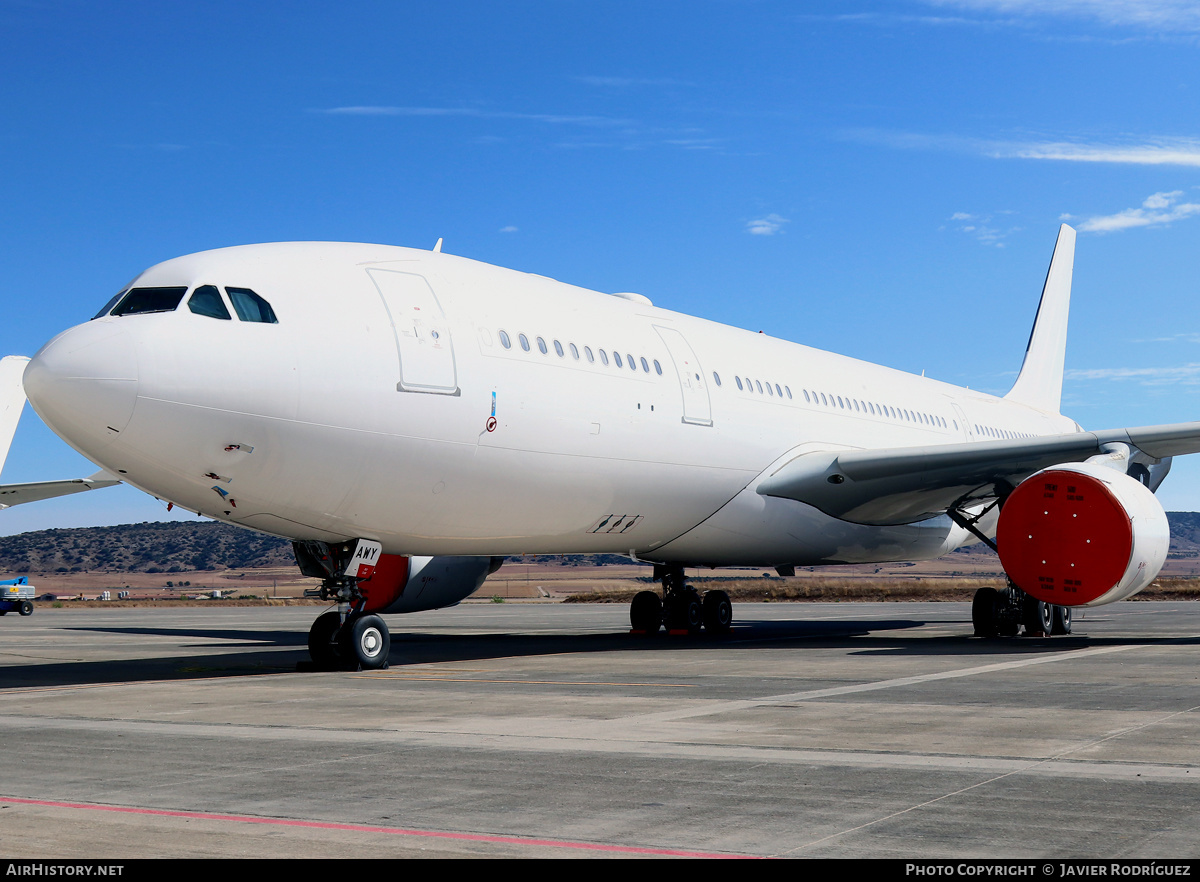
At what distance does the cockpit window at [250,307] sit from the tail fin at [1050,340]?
21501 mm

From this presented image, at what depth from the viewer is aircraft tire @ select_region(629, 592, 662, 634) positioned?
19.7m

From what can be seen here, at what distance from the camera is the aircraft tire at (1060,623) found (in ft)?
59.4

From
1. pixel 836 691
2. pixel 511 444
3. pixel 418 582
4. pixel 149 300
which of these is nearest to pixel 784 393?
pixel 418 582

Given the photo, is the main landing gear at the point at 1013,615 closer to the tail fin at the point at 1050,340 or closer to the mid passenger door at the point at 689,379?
the mid passenger door at the point at 689,379

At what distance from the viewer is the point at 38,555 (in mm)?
144500

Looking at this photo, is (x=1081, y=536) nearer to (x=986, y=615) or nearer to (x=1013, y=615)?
(x=1013, y=615)

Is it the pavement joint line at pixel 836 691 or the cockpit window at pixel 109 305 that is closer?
the pavement joint line at pixel 836 691

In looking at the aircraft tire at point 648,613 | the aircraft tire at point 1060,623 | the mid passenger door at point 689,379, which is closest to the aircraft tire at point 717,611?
the aircraft tire at point 648,613

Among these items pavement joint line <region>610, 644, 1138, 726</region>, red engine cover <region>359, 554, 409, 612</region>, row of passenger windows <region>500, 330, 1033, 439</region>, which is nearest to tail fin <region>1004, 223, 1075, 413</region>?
row of passenger windows <region>500, 330, 1033, 439</region>

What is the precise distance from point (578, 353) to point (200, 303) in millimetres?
4366

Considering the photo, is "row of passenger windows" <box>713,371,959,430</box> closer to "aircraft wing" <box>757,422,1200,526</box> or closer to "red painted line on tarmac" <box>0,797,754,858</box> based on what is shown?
"aircraft wing" <box>757,422,1200,526</box>

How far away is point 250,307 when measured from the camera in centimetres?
1053

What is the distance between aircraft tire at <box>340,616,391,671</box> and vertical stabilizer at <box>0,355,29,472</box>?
1534cm

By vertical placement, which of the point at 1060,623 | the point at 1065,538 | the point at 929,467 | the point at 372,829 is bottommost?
the point at 1060,623
